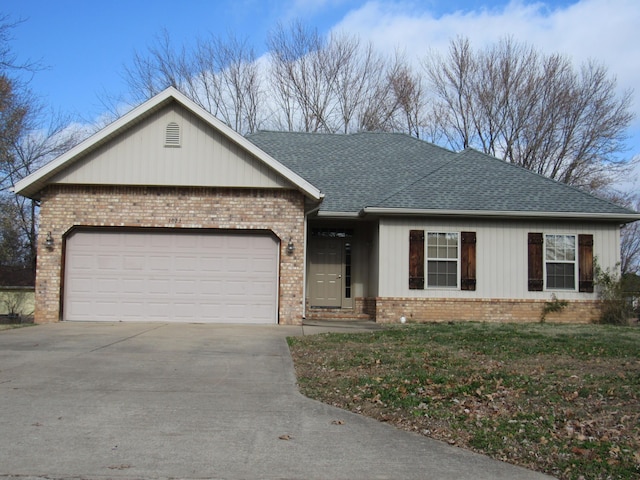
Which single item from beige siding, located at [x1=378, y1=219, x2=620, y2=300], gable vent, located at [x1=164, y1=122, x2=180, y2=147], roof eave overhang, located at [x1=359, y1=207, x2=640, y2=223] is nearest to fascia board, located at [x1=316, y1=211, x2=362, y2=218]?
roof eave overhang, located at [x1=359, y1=207, x2=640, y2=223]

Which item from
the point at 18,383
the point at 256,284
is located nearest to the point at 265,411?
the point at 18,383

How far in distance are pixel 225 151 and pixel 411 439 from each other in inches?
400

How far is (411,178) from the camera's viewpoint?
18156 mm

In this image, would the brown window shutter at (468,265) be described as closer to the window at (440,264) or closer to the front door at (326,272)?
the window at (440,264)

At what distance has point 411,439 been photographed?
5.80 m

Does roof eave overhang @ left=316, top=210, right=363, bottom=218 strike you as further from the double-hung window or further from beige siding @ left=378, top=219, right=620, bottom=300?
the double-hung window

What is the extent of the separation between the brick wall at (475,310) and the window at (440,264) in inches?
18.4

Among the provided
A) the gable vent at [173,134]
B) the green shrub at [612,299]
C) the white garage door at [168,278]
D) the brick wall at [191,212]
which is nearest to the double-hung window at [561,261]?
the green shrub at [612,299]

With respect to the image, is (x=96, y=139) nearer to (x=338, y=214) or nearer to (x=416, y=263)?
(x=338, y=214)

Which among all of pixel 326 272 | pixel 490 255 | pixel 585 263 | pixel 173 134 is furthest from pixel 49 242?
pixel 585 263

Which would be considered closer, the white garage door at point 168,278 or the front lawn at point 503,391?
the front lawn at point 503,391

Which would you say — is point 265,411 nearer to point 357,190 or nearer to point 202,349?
point 202,349

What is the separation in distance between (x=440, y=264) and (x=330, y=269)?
322cm

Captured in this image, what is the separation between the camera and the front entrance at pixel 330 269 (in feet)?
58.3
